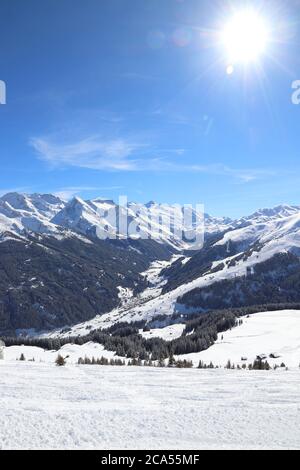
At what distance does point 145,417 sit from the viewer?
795cm

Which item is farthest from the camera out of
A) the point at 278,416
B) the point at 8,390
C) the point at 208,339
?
the point at 208,339

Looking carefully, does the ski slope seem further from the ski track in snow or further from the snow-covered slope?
the ski track in snow

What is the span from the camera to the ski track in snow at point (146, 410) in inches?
269

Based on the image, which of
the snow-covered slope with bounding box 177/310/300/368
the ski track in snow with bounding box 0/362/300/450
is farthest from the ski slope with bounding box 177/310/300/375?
the ski track in snow with bounding box 0/362/300/450

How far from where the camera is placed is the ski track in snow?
22.4ft

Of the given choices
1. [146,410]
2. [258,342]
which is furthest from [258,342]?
[146,410]

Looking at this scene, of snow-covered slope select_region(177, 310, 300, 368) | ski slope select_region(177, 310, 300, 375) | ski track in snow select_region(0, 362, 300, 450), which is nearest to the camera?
ski track in snow select_region(0, 362, 300, 450)

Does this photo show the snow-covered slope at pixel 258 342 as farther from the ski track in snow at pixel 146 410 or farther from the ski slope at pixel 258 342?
the ski track in snow at pixel 146 410

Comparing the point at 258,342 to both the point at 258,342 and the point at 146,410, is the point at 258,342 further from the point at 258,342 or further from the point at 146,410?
the point at 146,410

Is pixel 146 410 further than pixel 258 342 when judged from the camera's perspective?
No

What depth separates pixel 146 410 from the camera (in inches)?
333
